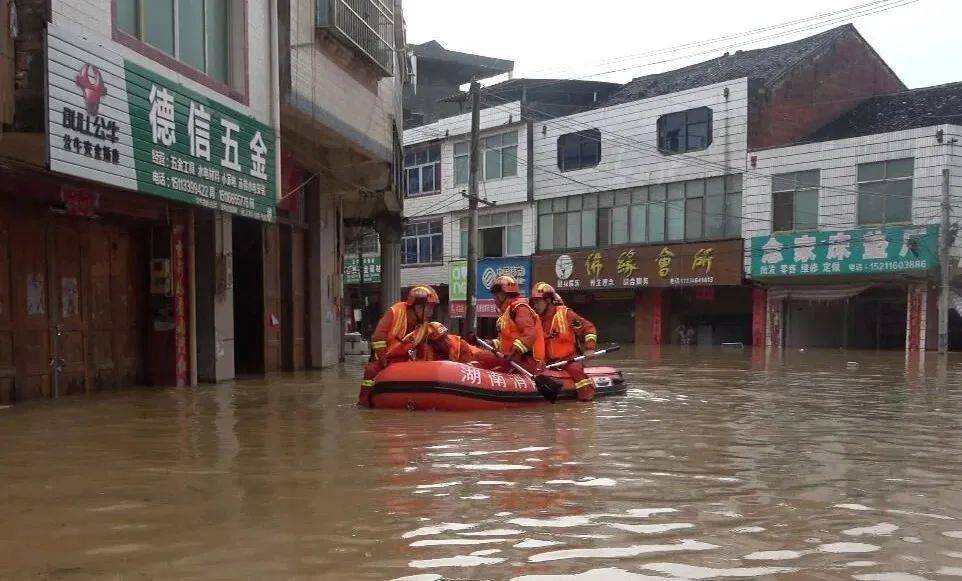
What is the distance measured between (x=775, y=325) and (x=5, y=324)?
77.3ft

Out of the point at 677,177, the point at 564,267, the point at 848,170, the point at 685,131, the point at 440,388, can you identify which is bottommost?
the point at 440,388

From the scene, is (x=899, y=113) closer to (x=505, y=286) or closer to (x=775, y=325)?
(x=775, y=325)

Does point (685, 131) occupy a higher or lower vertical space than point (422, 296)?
higher

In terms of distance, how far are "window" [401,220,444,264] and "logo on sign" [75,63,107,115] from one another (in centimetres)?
2984

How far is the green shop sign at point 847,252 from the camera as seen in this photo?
23844 millimetres

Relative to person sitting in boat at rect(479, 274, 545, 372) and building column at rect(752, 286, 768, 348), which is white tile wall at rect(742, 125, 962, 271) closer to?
building column at rect(752, 286, 768, 348)

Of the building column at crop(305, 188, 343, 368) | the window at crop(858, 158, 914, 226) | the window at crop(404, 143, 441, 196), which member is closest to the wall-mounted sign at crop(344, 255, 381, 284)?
the window at crop(404, 143, 441, 196)

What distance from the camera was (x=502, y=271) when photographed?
118 feet

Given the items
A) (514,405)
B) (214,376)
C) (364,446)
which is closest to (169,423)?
(364,446)

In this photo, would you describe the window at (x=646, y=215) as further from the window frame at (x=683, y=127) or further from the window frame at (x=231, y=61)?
the window frame at (x=231, y=61)

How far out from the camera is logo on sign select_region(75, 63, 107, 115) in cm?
840

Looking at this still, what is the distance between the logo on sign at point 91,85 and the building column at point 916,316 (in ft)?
75.0

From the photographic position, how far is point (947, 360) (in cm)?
2064

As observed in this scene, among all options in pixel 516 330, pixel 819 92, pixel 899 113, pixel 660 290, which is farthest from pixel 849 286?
pixel 516 330
